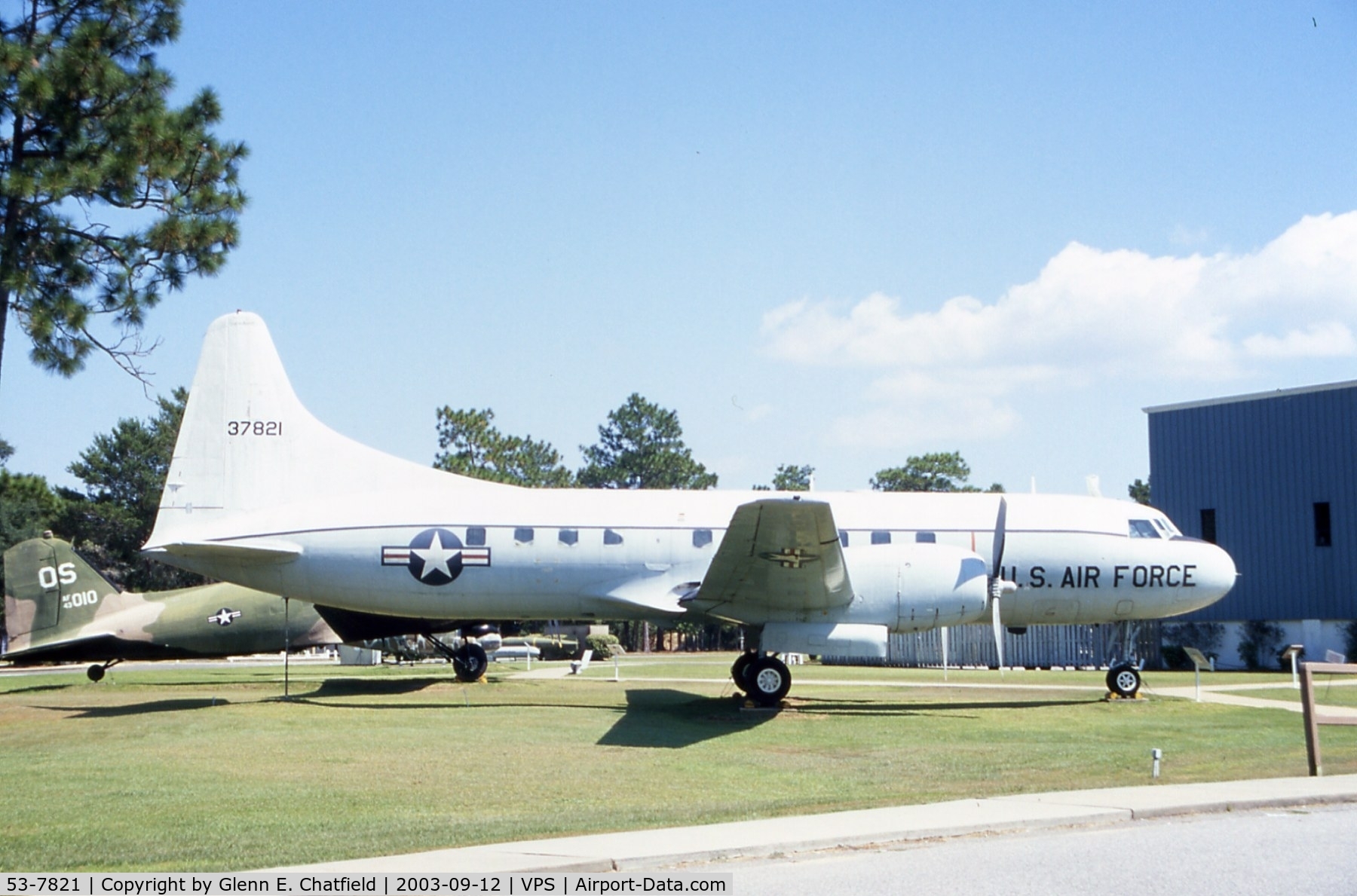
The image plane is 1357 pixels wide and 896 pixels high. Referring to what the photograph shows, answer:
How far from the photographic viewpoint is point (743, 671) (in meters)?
22.6

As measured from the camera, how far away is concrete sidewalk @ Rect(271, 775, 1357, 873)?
28.7 feet

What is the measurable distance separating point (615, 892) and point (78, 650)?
25321 millimetres

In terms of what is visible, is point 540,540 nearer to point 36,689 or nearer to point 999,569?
point 999,569

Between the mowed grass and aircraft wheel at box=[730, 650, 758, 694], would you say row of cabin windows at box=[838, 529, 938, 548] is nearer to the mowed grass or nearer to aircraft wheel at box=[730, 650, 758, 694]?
aircraft wheel at box=[730, 650, 758, 694]

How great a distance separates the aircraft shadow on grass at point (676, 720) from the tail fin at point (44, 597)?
1430cm

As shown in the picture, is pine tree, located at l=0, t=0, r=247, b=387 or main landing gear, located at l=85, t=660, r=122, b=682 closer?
pine tree, located at l=0, t=0, r=247, b=387

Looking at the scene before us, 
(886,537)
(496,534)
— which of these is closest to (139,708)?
(496,534)

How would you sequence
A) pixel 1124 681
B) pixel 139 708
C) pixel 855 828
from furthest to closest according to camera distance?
pixel 1124 681
pixel 139 708
pixel 855 828

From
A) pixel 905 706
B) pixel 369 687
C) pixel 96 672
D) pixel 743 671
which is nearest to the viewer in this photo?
pixel 743 671

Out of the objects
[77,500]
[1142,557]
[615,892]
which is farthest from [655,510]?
[77,500]

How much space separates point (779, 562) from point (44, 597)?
19.3 m
